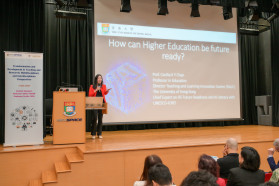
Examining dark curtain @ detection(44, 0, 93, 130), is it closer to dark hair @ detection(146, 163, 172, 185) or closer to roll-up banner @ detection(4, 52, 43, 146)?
roll-up banner @ detection(4, 52, 43, 146)

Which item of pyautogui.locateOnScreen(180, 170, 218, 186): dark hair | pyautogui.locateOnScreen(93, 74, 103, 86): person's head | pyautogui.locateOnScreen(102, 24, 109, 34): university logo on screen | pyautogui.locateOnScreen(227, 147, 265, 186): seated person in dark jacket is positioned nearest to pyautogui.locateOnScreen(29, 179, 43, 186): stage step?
pyautogui.locateOnScreen(93, 74, 103, 86): person's head

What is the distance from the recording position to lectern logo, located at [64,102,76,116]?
435 cm

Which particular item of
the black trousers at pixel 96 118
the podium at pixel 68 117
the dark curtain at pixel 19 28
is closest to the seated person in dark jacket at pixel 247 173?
the podium at pixel 68 117

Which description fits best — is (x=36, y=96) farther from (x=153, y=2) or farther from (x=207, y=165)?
(x=153, y=2)

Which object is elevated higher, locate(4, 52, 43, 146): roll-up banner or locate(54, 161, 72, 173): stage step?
locate(4, 52, 43, 146): roll-up banner

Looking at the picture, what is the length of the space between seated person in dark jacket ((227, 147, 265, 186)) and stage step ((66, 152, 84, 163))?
2.17m

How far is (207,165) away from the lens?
7.00 feet

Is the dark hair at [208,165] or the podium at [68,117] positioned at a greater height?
the podium at [68,117]

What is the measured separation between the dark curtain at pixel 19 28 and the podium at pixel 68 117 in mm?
1102

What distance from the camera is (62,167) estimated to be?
3.82 metres

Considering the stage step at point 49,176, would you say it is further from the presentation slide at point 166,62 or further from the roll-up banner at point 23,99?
the presentation slide at point 166,62

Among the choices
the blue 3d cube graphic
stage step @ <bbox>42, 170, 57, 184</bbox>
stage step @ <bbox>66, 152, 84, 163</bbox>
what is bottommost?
stage step @ <bbox>42, 170, 57, 184</bbox>

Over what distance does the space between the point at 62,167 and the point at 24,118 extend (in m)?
1.02

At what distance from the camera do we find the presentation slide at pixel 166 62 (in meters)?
6.10
